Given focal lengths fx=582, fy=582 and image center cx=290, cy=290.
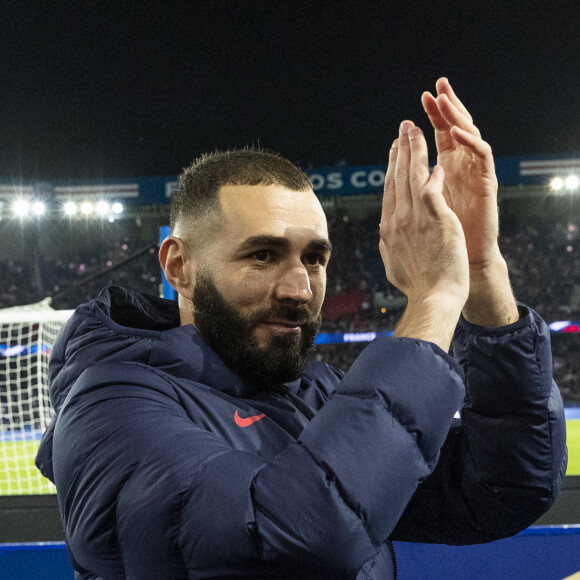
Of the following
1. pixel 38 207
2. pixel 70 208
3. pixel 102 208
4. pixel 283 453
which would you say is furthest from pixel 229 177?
pixel 38 207

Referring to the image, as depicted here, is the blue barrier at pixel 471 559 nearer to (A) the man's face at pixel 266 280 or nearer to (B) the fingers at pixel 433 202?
(A) the man's face at pixel 266 280

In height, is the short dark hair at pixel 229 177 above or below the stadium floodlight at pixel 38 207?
below

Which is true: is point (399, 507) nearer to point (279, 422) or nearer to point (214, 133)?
point (279, 422)

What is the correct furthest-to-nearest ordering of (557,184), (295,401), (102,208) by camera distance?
(102,208)
(557,184)
(295,401)

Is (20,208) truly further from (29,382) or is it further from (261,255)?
(261,255)

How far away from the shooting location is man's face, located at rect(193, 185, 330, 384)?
3.10ft

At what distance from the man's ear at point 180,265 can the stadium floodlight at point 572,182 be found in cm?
1545

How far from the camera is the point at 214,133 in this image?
20828 millimetres

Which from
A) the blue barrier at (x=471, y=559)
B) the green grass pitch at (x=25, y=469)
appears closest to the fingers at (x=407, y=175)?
the blue barrier at (x=471, y=559)

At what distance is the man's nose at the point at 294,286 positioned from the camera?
924 mm

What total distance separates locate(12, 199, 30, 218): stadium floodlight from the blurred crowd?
4.83 feet

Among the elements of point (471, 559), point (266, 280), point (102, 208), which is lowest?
point (471, 559)

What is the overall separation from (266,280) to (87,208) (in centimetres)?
1545

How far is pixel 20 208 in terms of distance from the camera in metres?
15.5
